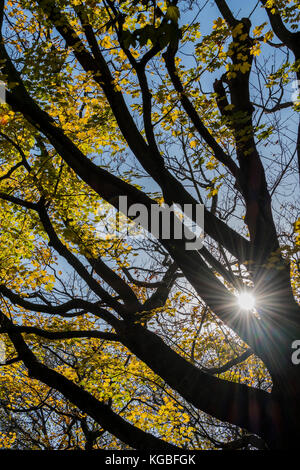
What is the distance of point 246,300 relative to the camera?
14.7ft

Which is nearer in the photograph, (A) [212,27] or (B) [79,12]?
(B) [79,12]

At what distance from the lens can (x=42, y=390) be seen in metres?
11.1

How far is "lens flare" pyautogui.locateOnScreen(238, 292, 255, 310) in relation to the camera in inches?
173

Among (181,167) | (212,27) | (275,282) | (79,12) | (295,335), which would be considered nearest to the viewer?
(295,335)

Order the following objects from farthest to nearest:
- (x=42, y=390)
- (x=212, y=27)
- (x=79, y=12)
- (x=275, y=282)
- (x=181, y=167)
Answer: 1. (x=42, y=390)
2. (x=181, y=167)
3. (x=212, y=27)
4. (x=79, y=12)
5. (x=275, y=282)

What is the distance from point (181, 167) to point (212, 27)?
262 centimetres

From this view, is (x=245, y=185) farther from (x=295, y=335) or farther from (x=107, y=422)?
(x=107, y=422)

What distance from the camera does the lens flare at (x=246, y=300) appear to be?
439 centimetres
